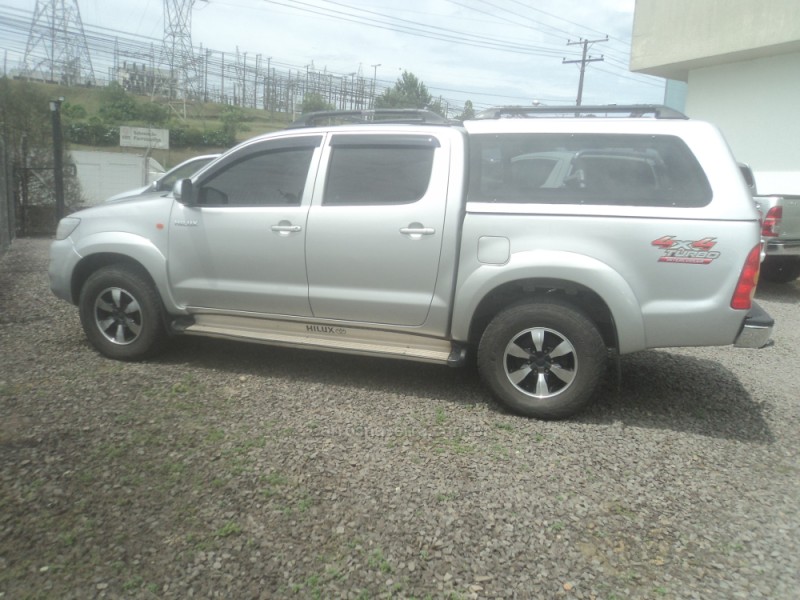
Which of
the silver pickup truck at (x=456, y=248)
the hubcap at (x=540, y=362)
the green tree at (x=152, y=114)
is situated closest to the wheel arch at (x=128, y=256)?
the silver pickup truck at (x=456, y=248)

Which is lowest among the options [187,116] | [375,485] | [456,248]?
[375,485]

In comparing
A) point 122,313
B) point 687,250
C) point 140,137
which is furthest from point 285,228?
point 140,137

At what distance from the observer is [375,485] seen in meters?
3.52

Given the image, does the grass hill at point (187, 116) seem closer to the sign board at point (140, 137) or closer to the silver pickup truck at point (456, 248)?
the sign board at point (140, 137)

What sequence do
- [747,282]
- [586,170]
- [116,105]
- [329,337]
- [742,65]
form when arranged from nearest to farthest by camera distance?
[747,282], [586,170], [329,337], [742,65], [116,105]

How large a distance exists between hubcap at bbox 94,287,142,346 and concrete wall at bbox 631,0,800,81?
13.6 meters

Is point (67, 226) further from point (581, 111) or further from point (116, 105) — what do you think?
point (116, 105)

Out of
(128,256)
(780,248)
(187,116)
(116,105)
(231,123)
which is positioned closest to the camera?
(128,256)

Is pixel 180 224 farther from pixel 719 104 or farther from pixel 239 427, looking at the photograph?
pixel 719 104

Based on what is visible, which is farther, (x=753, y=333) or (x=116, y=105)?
(x=116, y=105)

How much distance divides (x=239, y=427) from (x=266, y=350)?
6.13ft

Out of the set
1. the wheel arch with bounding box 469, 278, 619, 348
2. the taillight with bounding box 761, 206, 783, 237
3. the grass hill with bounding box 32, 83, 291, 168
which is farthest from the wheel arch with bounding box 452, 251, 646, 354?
the grass hill with bounding box 32, 83, 291, 168

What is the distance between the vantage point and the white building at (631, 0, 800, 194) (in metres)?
13.7

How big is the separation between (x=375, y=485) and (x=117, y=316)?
9.86ft
